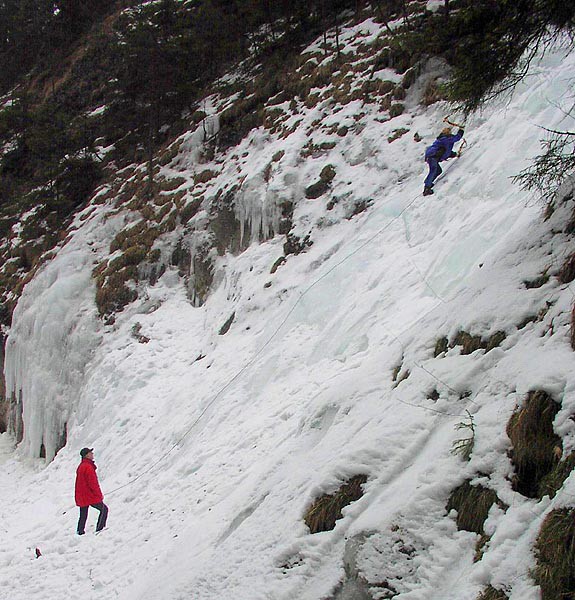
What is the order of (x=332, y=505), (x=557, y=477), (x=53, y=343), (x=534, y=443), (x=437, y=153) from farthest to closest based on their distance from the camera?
(x=53, y=343) → (x=437, y=153) → (x=332, y=505) → (x=534, y=443) → (x=557, y=477)

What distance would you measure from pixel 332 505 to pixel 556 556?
1.52m

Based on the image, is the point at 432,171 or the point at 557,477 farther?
the point at 432,171

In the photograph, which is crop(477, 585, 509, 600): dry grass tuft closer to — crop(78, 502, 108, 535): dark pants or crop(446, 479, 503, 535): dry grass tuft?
crop(446, 479, 503, 535): dry grass tuft

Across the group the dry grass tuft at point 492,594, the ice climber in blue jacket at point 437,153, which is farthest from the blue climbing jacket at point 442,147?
the dry grass tuft at point 492,594

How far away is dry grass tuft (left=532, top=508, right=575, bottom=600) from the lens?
2168 millimetres

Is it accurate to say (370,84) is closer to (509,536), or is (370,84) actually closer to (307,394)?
(307,394)

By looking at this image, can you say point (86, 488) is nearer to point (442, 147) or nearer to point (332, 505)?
point (332, 505)

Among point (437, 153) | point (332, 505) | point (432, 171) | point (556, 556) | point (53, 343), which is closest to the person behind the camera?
point (556, 556)

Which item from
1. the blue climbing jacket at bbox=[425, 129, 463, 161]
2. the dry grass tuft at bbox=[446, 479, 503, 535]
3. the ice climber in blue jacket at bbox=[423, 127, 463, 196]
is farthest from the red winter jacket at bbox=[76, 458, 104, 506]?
the blue climbing jacket at bbox=[425, 129, 463, 161]

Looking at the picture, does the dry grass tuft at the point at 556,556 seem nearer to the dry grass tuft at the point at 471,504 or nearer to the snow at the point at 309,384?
the snow at the point at 309,384

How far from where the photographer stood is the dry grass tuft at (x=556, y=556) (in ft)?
7.11

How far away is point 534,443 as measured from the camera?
110 inches

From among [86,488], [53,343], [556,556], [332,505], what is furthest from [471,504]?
[53,343]

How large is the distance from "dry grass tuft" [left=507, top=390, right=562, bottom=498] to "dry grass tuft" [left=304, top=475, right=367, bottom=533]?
1059mm
